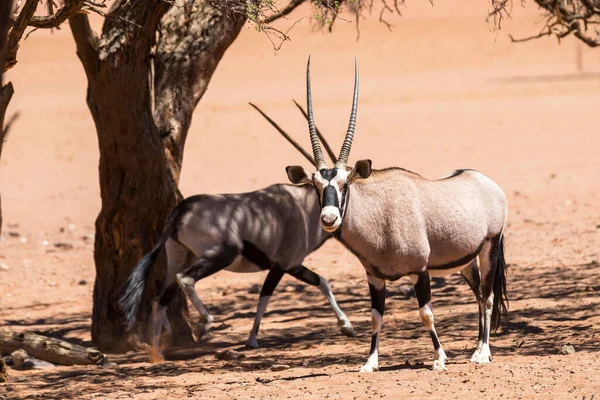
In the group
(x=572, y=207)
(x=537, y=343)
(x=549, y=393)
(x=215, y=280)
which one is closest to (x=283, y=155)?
(x=572, y=207)

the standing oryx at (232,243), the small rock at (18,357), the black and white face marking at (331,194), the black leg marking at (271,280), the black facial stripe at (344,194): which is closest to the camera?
the black and white face marking at (331,194)

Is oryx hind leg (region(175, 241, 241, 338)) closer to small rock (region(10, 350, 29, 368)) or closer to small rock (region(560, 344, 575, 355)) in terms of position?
small rock (region(10, 350, 29, 368))

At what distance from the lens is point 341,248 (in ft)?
44.5

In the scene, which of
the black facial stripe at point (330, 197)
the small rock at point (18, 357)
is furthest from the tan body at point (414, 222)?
the small rock at point (18, 357)

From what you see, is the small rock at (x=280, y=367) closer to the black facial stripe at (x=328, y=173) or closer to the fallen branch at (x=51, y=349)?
the fallen branch at (x=51, y=349)

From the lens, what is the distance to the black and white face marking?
20.3 ft

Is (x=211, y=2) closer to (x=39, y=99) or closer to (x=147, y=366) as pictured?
(x=147, y=366)

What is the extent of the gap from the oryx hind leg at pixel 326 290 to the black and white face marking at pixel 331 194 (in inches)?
93.9

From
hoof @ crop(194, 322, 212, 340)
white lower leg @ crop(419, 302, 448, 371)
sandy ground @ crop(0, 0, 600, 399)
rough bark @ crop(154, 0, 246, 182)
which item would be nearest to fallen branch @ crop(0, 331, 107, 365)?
sandy ground @ crop(0, 0, 600, 399)

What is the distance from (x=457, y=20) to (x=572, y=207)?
178ft

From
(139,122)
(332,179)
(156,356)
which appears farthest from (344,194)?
(156,356)

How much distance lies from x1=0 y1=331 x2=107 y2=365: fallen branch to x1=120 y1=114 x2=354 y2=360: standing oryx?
40 cm

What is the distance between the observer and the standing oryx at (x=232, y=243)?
26.7ft

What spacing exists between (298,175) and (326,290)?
2617mm
